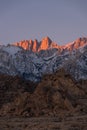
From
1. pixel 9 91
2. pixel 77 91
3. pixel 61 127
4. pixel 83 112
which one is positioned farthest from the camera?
pixel 9 91

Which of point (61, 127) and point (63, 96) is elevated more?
point (63, 96)

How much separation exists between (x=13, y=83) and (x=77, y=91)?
925 inches

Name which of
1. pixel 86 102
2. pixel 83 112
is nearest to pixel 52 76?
pixel 86 102

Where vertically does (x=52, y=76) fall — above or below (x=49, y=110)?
above

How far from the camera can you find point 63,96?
73.7 metres

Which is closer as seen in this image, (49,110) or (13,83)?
(49,110)

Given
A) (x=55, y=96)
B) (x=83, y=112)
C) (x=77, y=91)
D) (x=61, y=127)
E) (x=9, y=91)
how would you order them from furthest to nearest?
1. (x=9, y=91)
2. (x=77, y=91)
3. (x=55, y=96)
4. (x=83, y=112)
5. (x=61, y=127)

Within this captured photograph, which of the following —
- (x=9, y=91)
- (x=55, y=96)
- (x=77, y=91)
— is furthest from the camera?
(x=9, y=91)

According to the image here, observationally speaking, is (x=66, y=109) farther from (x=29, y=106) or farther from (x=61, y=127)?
(x=61, y=127)

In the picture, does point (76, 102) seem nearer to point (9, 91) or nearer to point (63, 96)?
point (63, 96)

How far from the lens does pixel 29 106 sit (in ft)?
240

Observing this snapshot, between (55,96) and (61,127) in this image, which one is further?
(55,96)

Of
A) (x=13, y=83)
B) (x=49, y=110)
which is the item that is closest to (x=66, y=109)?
(x=49, y=110)

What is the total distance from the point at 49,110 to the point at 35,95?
20.3 feet
